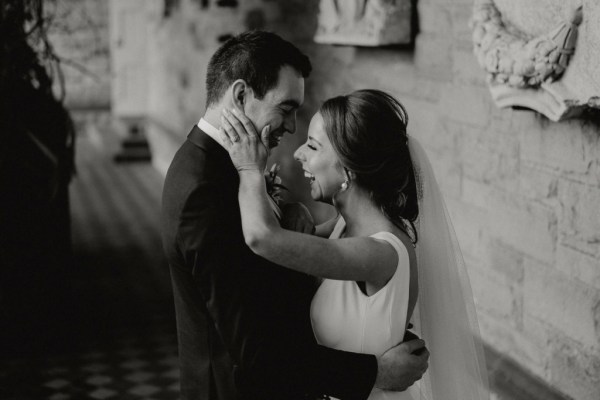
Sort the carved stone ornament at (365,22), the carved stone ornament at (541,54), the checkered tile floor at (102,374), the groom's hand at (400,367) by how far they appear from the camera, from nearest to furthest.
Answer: the groom's hand at (400,367)
the carved stone ornament at (541,54)
the carved stone ornament at (365,22)
the checkered tile floor at (102,374)

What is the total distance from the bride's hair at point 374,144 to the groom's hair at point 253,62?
0.54 ft

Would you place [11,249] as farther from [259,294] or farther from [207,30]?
[207,30]

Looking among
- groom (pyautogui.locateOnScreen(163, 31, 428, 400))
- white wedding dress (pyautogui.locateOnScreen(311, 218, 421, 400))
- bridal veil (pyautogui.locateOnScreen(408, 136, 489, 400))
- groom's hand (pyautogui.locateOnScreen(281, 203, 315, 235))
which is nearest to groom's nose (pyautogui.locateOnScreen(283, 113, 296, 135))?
groom (pyautogui.locateOnScreen(163, 31, 428, 400))

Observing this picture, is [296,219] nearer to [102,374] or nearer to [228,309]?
[228,309]

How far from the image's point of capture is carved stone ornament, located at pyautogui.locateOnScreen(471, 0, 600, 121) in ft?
7.04

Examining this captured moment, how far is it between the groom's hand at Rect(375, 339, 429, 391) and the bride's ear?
698 millimetres

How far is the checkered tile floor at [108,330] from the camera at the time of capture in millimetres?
3914

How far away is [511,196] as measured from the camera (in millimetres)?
2752

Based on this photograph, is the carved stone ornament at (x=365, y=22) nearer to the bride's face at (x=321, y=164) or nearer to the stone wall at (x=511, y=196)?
the stone wall at (x=511, y=196)

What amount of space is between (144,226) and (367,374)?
5.52m

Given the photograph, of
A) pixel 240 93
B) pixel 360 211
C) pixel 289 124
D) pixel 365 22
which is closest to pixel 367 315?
pixel 360 211

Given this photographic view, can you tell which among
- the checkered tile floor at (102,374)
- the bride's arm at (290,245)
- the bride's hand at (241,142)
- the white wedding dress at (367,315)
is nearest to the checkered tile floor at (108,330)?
the checkered tile floor at (102,374)

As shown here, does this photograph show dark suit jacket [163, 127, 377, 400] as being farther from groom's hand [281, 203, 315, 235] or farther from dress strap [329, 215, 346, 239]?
dress strap [329, 215, 346, 239]

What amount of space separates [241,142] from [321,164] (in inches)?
10.9
